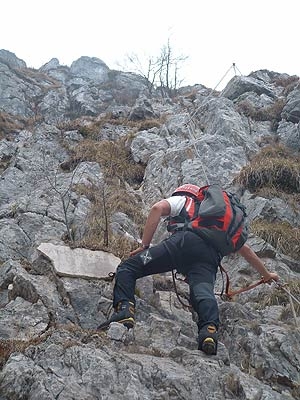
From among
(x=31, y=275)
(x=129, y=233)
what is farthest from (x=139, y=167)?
(x=31, y=275)

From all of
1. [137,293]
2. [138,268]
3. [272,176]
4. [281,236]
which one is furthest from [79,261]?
[272,176]

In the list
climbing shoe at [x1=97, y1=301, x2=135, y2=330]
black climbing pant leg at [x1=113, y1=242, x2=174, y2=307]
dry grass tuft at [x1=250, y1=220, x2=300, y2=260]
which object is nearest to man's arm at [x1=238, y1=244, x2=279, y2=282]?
black climbing pant leg at [x1=113, y1=242, x2=174, y2=307]

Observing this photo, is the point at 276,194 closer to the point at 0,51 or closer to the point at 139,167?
the point at 139,167

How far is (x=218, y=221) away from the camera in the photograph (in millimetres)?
4605

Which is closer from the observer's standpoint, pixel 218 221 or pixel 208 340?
pixel 208 340

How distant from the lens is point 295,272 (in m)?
7.12

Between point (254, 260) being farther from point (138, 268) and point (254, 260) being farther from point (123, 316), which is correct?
point (123, 316)

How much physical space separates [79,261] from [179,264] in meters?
1.91

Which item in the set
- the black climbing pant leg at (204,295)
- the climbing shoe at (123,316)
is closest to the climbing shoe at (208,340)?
the black climbing pant leg at (204,295)

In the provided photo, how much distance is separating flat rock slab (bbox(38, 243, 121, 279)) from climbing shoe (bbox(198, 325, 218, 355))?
2.08 m

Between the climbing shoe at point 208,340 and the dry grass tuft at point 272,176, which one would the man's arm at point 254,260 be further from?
the dry grass tuft at point 272,176

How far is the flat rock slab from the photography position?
5.91m

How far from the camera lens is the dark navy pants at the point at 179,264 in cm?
452

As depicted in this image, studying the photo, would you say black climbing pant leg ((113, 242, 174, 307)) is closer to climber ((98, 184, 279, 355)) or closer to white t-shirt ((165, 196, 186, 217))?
climber ((98, 184, 279, 355))
